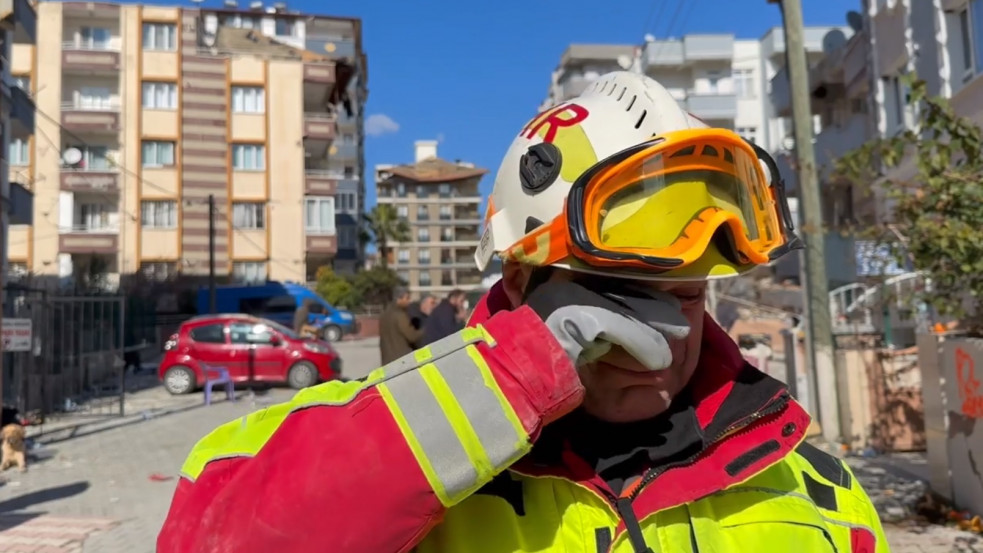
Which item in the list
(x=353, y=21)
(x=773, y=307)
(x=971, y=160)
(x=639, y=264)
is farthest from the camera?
Result: (x=353, y=21)

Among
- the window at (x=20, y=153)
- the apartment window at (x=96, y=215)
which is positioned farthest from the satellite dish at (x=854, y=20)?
the window at (x=20, y=153)

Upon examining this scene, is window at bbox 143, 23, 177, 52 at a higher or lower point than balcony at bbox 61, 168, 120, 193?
higher

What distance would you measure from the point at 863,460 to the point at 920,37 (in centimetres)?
1044

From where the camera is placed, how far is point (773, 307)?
27.2m

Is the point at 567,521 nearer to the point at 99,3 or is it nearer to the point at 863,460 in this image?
the point at 863,460

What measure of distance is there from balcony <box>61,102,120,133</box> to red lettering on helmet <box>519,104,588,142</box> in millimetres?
41313

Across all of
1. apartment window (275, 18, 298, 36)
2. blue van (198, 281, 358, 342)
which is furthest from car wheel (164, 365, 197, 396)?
apartment window (275, 18, 298, 36)

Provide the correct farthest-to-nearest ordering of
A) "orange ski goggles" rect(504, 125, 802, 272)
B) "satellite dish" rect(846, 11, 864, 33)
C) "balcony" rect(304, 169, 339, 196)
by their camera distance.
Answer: "balcony" rect(304, 169, 339, 196) → "satellite dish" rect(846, 11, 864, 33) → "orange ski goggles" rect(504, 125, 802, 272)

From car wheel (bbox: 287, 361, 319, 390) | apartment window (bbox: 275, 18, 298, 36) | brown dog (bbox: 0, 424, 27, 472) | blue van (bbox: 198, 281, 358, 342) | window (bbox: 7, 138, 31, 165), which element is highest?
apartment window (bbox: 275, 18, 298, 36)

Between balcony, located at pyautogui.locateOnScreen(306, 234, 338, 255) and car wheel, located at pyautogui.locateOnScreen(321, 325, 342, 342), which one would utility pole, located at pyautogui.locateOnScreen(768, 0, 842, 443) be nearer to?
car wheel, located at pyautogui.locateOnScreen(321, 325, 342, 342)

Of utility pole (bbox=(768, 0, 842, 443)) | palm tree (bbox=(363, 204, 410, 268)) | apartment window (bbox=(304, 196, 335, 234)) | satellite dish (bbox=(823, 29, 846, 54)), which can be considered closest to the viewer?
utility pole (bbox=(768, 0, 842, 443))

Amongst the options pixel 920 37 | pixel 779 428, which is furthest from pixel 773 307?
pixel 779 428

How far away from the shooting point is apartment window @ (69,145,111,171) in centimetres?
3772

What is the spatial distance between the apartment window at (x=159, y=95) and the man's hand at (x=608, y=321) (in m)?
41.2
